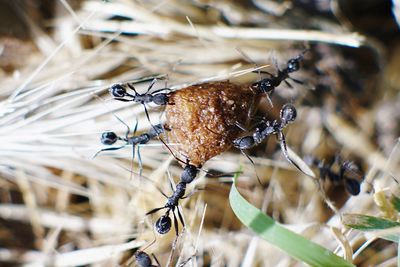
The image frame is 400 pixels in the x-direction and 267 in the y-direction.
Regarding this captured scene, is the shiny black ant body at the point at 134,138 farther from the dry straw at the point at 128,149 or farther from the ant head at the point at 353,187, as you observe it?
the ant head at the point at 353,187

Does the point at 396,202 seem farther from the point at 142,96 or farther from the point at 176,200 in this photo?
the point at 142,96

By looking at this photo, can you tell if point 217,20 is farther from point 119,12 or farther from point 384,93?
point 384,93

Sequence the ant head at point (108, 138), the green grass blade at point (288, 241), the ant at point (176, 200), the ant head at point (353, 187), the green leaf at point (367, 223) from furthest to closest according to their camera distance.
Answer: the ant head at point (353, 187) → the ant head at point (108, 138) → the ant at point (176, 200) → the green leaf at point (367, 223) → the green grass blade at point (288, 241)

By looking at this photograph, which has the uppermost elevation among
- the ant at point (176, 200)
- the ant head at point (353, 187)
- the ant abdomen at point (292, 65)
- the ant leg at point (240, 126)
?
the ant abdomen at point (292, 65)

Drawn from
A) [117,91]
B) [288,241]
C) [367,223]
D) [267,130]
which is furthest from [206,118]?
[367,223]

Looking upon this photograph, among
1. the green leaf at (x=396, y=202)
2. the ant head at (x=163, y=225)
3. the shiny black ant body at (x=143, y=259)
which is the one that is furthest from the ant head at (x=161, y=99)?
the green leaf at (x=396, y=202)

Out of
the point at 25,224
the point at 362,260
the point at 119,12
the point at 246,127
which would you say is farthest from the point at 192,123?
the point at 25,224

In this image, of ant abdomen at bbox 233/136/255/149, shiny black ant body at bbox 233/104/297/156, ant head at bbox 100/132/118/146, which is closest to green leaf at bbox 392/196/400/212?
shiny black ant body at bbox 233/104/297/156
